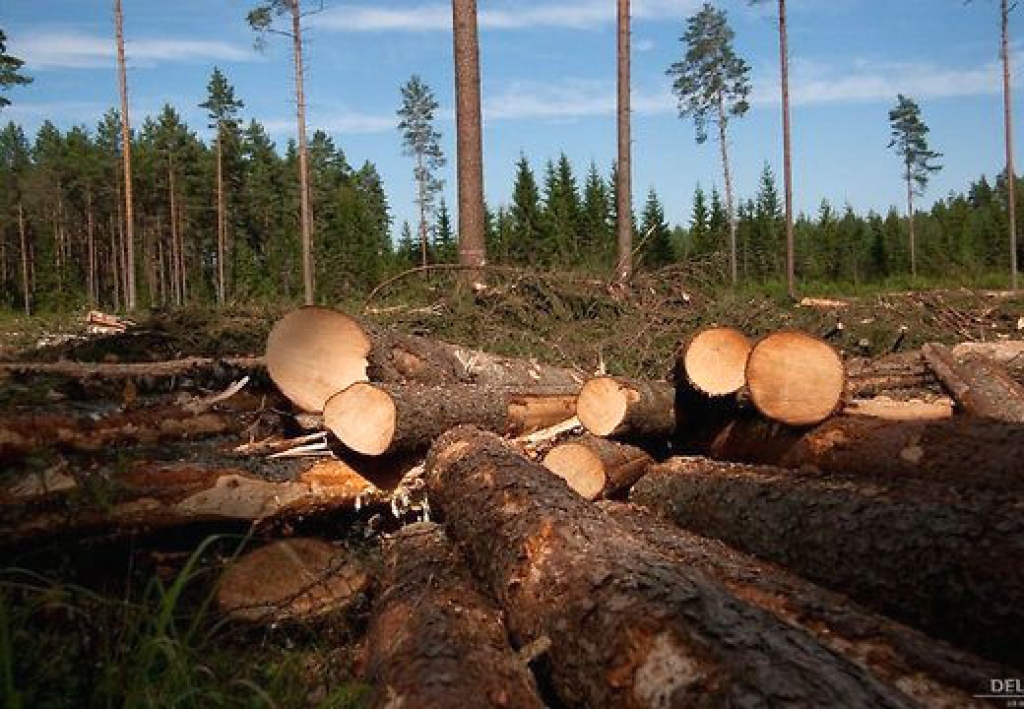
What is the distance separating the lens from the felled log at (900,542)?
8.36ft

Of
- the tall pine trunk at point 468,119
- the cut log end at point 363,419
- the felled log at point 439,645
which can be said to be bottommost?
the felled log at point 439,645

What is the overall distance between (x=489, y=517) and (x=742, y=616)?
4.72 feet

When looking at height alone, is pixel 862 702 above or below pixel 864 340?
below

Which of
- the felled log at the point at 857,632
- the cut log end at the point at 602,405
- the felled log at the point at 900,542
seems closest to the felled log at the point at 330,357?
the cut log end at the point at 602,405

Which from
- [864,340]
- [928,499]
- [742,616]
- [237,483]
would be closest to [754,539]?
[928,499]

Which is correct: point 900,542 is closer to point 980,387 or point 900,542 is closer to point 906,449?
point 906,449

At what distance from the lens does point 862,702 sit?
5.43 ft

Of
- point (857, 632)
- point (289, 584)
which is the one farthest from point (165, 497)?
point (857, 632)

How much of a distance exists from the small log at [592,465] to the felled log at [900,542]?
751 millimetres

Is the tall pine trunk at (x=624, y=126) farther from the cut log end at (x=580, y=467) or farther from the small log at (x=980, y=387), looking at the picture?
the cut log end at (x=580, y=467)

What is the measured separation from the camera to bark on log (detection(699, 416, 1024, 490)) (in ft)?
11.0

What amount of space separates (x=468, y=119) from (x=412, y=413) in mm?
6771

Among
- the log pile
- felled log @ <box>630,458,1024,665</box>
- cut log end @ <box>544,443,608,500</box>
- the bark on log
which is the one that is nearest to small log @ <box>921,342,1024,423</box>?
the log pile

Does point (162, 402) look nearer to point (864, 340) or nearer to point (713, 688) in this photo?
point (713, 688)
